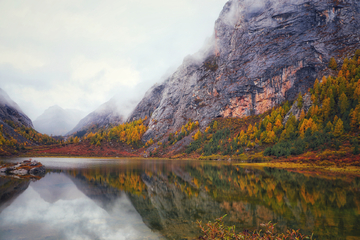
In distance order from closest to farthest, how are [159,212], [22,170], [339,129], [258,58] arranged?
[159,212] < [22,170] < [339,129] < [258,58]

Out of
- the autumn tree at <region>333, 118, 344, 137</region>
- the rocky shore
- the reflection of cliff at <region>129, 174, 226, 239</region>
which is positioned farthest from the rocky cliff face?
the reflection of cliff at <region>129, 174, 226, 239</region>

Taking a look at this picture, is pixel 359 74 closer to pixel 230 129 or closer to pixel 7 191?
pixel 230 129

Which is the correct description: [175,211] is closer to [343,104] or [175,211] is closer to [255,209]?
[255,209]

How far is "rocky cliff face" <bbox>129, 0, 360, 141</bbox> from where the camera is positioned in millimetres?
106188

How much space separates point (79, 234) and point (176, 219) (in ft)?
20.8

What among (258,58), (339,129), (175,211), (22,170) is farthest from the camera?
(258,58)

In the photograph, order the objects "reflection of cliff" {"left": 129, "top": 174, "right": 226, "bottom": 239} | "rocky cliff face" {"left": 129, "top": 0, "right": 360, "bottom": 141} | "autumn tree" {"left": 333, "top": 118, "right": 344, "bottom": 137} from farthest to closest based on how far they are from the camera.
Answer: "rocky cliff face" {"left": 129, "top": 0, "right": 360, "bottom": 141}
"autumn tree" {"left": 333, "top": 118, "right": 344, "bottom": 137}
"reflection of cliff" {"left": 129, "top": 174, "right": 226, "bottom": 239}

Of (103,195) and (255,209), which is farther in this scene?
(103,195)

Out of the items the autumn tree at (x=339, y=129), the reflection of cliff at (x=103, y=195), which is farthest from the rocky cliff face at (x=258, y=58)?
the reflection of cliff at (x=103, y=195)

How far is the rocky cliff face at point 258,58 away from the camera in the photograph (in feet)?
348

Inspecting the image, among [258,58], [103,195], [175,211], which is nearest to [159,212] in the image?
[175,211]

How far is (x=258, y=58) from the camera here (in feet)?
443

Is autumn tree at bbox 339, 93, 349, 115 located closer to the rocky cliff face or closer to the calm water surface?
the rocky cliff face

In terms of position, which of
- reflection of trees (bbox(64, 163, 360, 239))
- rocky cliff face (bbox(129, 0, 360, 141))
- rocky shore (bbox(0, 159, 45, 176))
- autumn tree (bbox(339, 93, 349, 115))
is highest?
rocky cliff face (bbox(129, 0, 360, 141))
